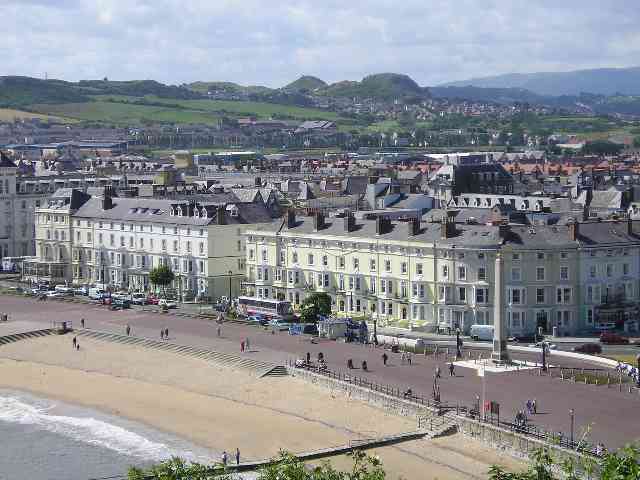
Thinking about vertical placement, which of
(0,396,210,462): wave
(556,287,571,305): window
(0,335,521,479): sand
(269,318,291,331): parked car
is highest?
(556,287,571,305): window

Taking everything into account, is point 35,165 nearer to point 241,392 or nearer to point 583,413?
point 241,392

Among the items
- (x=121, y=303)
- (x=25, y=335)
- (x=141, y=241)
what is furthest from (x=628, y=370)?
(x=141, y=241)

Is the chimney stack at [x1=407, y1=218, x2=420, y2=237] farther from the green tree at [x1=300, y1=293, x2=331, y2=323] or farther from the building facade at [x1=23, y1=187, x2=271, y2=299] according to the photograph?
the building facade at [x1=23, y1=187, x2=271, y2=299]

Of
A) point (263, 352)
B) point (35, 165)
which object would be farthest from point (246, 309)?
point (35, 165)

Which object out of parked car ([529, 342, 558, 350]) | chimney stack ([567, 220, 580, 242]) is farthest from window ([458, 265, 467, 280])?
parked car ([529, 342, 558, 350])

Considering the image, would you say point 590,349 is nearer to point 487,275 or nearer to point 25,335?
point 487,275

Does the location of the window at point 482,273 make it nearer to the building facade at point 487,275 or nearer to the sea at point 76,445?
the building facade at point 487,275

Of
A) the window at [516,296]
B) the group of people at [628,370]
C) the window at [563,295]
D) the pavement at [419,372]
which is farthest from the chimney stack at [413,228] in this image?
the group of people at [628,370]
